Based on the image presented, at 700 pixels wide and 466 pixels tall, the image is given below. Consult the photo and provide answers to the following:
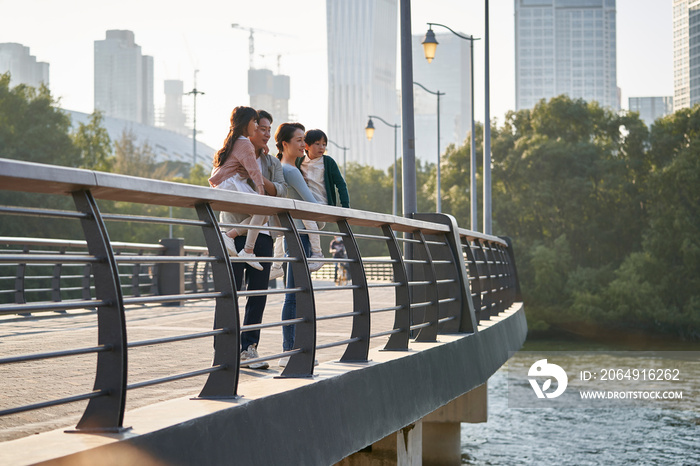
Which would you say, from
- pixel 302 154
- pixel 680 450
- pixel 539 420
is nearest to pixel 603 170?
pixel 539 420

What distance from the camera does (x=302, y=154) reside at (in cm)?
754

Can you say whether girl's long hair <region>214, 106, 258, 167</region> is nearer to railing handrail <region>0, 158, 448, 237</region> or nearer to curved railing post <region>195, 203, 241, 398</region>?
railing handrail <region>0, 158, 448, 237</region>

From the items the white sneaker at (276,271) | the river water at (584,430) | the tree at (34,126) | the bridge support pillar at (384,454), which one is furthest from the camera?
the tree at (34,126)

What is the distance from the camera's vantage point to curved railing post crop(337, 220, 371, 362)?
20.4ft

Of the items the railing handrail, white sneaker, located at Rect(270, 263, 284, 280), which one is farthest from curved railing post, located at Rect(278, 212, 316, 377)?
white sneaker, located at Rect(270, 263, 284, 280)

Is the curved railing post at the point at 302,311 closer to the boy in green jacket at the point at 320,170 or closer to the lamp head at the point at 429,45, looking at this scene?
the boy in green jacket at the point at 320,170

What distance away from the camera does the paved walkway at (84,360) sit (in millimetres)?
5104

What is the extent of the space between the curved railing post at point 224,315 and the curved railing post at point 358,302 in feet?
5.86

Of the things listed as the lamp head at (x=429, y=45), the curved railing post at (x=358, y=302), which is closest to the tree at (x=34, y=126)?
the lamp head at (x=429, y=45)

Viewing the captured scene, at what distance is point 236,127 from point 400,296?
1762mm

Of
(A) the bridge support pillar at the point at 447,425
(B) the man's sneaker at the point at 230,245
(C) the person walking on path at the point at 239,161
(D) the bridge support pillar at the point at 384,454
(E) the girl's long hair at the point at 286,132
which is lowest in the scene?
(A) the bridge support pillar at the point at 447,425

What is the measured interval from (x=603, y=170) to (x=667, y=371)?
23203mm

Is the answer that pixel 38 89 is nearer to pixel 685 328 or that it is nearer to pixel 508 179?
pixel 508 179

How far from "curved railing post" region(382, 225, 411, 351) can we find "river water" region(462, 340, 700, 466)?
1663cm
